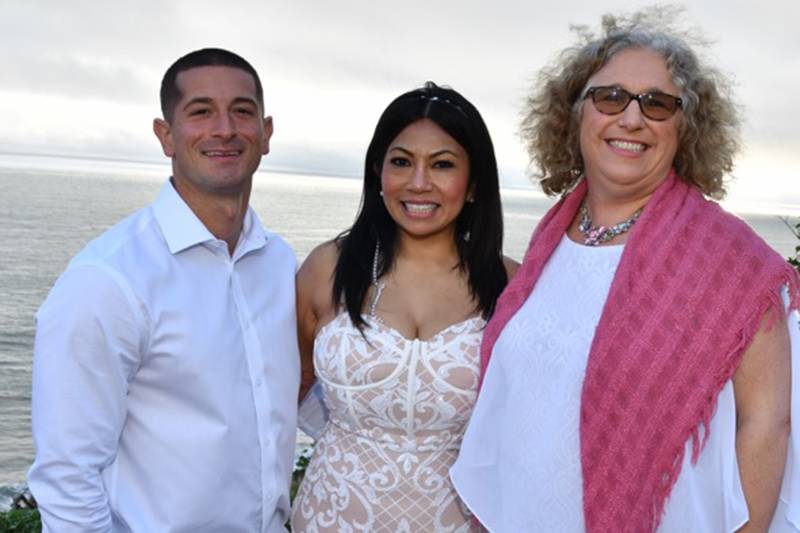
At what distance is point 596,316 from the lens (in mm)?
3268

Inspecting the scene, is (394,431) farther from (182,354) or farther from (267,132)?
(267,132)

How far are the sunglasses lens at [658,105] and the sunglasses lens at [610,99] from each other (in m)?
0.06

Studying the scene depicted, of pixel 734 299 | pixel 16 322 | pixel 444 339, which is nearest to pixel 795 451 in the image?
pixel 734 299

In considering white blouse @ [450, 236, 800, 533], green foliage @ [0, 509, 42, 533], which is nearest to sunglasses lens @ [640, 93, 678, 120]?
white blouse @ [450, 236, 800, 533]

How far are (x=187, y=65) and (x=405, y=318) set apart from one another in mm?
1385

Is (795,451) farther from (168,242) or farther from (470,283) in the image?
(168,242)

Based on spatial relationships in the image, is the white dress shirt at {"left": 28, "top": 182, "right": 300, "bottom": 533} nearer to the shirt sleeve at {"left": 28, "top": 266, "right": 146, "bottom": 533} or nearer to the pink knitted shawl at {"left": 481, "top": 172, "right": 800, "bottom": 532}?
the shirt sleeve at {"left": 28, "top": 266, "right": 146, "bottom": 533}

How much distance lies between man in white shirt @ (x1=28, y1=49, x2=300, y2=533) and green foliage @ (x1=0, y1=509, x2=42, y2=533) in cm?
327

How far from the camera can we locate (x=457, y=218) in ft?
13.9

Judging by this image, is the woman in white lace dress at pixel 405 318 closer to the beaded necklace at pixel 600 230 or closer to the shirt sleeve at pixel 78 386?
the beaded necklace at pixel 600 230

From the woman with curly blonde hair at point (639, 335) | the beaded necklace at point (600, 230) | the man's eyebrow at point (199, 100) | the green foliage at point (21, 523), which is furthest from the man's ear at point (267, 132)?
the green foliage at point (21, 523)

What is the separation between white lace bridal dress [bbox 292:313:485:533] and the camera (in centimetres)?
367

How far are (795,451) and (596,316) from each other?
797 mm

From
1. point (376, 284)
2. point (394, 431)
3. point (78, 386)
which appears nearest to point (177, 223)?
point (78, 386)
